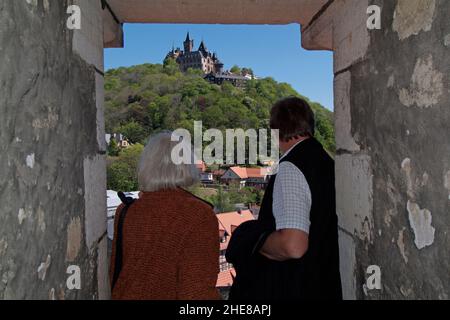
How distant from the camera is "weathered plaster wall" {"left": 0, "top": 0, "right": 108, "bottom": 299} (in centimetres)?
97

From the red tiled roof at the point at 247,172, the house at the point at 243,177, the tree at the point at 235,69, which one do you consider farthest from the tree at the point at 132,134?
the tree at the point at 235,69

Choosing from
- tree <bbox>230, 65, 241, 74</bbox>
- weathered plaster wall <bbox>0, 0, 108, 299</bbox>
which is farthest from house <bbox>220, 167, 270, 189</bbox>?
tree <bbox>230, 65, 241, 74</bbox>

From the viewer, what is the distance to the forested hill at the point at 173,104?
2094cm

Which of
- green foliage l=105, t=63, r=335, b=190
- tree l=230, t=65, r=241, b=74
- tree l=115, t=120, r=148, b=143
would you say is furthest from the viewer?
tree l=230, t=65, r=241, b=74

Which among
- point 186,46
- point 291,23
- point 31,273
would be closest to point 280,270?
point 31,273

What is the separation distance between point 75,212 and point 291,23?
63.1 inches

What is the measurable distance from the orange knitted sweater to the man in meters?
0.23

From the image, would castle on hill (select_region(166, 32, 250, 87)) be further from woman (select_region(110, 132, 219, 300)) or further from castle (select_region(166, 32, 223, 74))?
woman (select_region(110, 132, 219, 300))

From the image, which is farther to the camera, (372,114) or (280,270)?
(280,270)

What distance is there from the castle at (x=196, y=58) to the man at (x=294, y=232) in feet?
222

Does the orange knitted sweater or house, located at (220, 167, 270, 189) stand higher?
house, located at (220, 167, 270, 189)

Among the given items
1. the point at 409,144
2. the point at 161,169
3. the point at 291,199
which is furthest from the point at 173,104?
the point at 409,144
